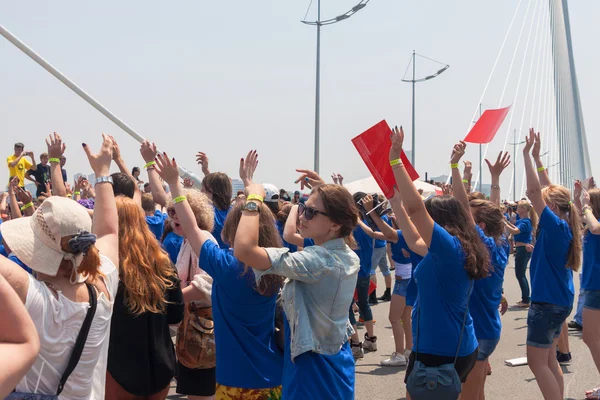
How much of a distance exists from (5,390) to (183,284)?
2814mm

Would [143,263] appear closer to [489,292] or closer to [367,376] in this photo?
[489,292]

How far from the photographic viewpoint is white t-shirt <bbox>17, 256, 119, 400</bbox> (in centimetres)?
226

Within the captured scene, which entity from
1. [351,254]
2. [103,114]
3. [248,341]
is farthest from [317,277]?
[103,114]

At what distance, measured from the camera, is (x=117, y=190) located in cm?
463

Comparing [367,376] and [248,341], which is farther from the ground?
[248,341]

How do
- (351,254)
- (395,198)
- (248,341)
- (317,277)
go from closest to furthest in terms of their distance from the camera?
(317,277)
(351,254)
(248,341)
(395,198)

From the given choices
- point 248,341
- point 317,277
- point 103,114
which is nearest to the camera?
point 317,277

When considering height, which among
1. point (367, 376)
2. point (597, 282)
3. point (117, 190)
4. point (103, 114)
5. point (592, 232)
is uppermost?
point (103, 114)

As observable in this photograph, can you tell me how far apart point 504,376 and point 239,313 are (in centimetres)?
441

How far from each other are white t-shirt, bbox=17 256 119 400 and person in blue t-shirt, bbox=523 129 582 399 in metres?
3.79

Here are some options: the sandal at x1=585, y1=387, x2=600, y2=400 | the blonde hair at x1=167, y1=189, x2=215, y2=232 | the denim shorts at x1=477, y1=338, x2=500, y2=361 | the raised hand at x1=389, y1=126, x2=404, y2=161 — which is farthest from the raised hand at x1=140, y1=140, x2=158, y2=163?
the sandal at x1=585, y1=387, x2=600, y2=400

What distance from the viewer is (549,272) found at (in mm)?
5559

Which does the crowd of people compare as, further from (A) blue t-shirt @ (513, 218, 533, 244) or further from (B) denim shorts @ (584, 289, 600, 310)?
(A) blue t-shirt @ (513, 218, 533, 244)

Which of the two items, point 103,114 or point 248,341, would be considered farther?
point 103,114
